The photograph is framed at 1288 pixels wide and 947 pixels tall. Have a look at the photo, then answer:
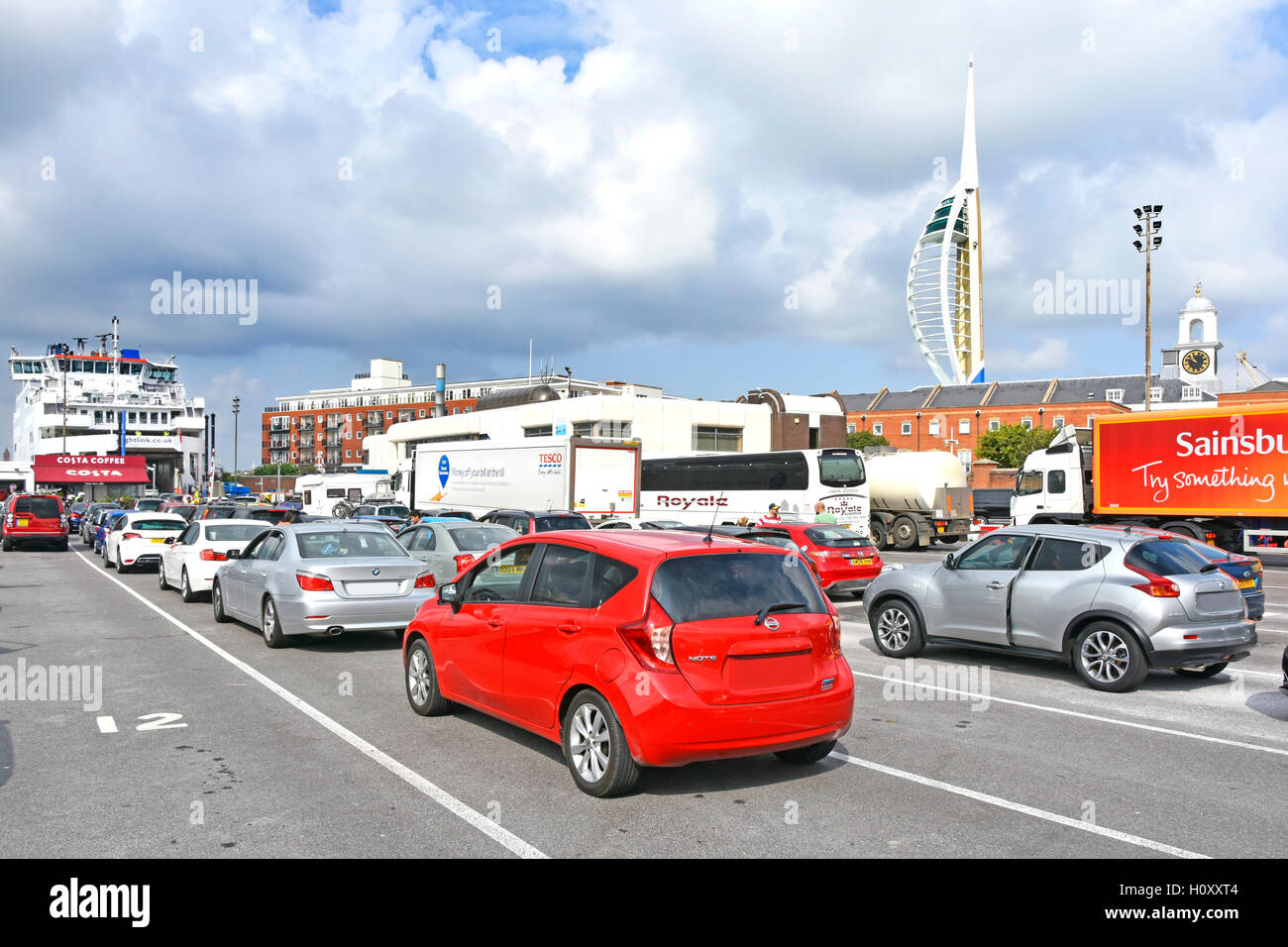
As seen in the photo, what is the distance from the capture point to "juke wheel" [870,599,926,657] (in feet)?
35.6

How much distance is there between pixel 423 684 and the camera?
25.4 ft

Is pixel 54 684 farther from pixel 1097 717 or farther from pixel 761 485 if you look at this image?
pixel 761 485

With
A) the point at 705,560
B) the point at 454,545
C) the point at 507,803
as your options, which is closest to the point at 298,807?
the point at 507,803

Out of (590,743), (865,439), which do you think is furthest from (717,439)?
(590,743)

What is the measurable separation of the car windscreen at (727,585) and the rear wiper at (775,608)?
22 mm

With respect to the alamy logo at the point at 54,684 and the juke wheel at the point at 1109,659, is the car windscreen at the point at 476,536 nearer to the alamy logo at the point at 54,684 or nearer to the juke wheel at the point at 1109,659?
the alamy logo at the point at 54,684

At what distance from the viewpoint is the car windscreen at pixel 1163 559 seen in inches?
359

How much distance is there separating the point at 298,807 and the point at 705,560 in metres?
2.74

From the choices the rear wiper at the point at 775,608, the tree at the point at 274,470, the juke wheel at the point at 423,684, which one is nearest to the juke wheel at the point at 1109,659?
the rear wiper at the point at 775,608

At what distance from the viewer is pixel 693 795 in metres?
5.74

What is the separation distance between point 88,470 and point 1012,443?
68.8m

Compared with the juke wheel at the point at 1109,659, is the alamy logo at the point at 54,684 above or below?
below

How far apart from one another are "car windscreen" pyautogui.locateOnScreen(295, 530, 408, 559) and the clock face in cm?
10157
